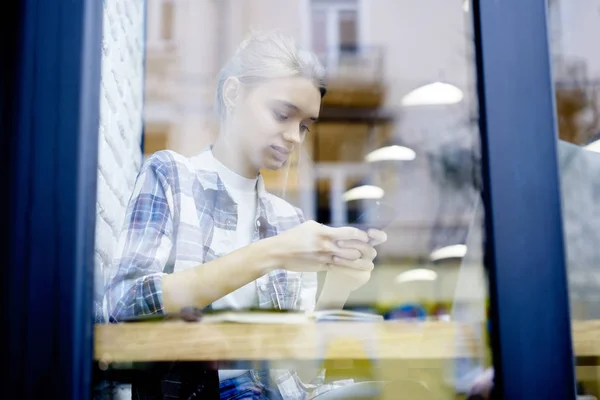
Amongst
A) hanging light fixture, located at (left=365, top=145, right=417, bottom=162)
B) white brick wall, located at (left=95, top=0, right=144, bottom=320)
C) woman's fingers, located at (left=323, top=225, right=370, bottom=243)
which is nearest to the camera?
white brick wall, located at (left=95, top=0, right=144, bottom=320)

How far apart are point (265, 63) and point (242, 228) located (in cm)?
40

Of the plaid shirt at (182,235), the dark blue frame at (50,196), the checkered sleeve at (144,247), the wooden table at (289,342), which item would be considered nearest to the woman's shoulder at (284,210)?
the plaid shirt at (182,235)

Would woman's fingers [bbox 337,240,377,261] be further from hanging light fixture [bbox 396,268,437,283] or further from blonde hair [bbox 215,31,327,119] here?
blonde hair [bbox 215,31,327,119]

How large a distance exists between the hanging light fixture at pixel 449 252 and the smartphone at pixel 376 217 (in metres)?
0.13

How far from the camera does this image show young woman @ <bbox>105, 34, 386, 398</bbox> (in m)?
1.07

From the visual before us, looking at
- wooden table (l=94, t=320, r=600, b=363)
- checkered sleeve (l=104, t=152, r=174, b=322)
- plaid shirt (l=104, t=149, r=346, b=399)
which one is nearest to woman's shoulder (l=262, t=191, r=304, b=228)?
plaid shirt (l=104, t=149, r=346, b=399)

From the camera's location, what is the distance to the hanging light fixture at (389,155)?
1.88m

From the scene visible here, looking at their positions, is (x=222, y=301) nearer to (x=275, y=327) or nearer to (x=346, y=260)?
(x=275, y=327)

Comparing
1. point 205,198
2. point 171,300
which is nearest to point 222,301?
point 171,300

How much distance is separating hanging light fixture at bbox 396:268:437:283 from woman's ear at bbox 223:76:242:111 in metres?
0.53

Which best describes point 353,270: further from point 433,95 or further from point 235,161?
point 433,95

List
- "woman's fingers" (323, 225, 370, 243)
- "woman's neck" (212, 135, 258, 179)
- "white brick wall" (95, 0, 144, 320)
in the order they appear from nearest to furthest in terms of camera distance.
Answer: "white brick wall" (95, 0, 144, 320) → "woman's fingers" (323, 225, 370, 243) → "woman's neck" (212, 135, 258, 179)

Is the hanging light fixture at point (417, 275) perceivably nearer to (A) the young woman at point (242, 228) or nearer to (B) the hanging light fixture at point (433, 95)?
(A) the young woman at point (242, 228)

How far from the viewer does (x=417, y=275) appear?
1490 mm
